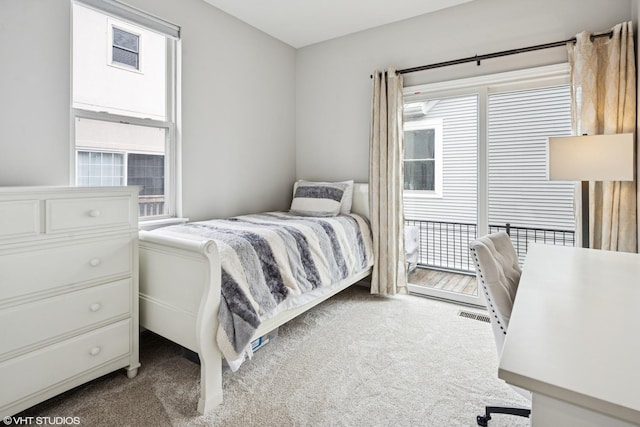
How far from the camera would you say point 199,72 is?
285 centimetres

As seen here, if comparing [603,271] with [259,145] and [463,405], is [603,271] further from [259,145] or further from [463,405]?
[259,145]

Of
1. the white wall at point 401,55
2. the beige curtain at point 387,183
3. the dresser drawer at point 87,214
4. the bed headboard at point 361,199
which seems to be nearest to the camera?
the dresser drawer at point 87,214

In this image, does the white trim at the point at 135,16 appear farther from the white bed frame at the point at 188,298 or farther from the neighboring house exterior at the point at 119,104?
the white bed frame at the point at 188,298

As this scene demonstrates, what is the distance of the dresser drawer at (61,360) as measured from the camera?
4.76 feet

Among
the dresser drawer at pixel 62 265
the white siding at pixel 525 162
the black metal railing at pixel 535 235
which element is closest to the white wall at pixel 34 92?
the dresser drawer at pixel 62 265

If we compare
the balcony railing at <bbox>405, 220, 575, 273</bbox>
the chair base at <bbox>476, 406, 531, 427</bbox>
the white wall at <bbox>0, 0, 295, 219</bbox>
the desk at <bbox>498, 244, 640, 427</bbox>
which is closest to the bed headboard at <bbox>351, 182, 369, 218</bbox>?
the balcony railing at <bbox>405, 220, 575, 273</bbox>

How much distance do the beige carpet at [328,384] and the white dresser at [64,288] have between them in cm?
20

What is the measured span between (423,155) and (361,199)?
2.61ft

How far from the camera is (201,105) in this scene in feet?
9.43

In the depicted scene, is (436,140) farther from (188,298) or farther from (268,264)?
(188,298)

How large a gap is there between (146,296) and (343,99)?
2763 millimetres

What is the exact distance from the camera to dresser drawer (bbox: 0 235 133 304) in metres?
1.46

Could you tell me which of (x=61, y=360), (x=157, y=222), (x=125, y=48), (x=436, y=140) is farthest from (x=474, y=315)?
(x=125, y=48)

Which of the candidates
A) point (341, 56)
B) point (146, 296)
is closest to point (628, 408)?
point (146, 296)
